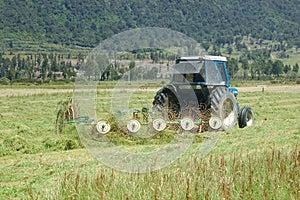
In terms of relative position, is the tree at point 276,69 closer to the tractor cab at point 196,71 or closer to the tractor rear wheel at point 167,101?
the tractor cab at point 196,71

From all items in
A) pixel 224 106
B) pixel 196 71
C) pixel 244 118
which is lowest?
pixel 244 118

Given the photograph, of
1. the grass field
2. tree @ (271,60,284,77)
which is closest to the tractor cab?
the grass field

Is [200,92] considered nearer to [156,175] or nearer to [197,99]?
[197,99]

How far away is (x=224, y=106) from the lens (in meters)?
14.2

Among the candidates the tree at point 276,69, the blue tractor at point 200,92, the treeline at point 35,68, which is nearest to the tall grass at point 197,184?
the blue tractor at point 200,92

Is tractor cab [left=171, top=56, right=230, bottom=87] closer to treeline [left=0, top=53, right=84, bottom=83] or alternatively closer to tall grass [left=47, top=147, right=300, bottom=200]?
tall grass [left=47, top=147, right=300, bottom=200]

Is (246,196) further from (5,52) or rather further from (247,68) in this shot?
(5,52)

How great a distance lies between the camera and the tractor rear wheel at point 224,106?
525 inches

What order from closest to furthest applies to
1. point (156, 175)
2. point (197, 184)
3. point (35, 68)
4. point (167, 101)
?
point (197, 184)
point (156, 175)
point (167, 101)
point (35, 68)

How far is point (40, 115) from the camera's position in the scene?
2114 cm

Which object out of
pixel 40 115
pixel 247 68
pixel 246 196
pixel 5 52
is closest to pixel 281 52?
pixel 247 68

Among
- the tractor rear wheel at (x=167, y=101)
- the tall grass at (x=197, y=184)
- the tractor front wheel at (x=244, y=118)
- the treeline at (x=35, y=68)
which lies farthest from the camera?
the treeline at (x=35, y=68)

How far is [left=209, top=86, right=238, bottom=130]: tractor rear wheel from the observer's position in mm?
13344

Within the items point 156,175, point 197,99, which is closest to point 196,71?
point 197,99
